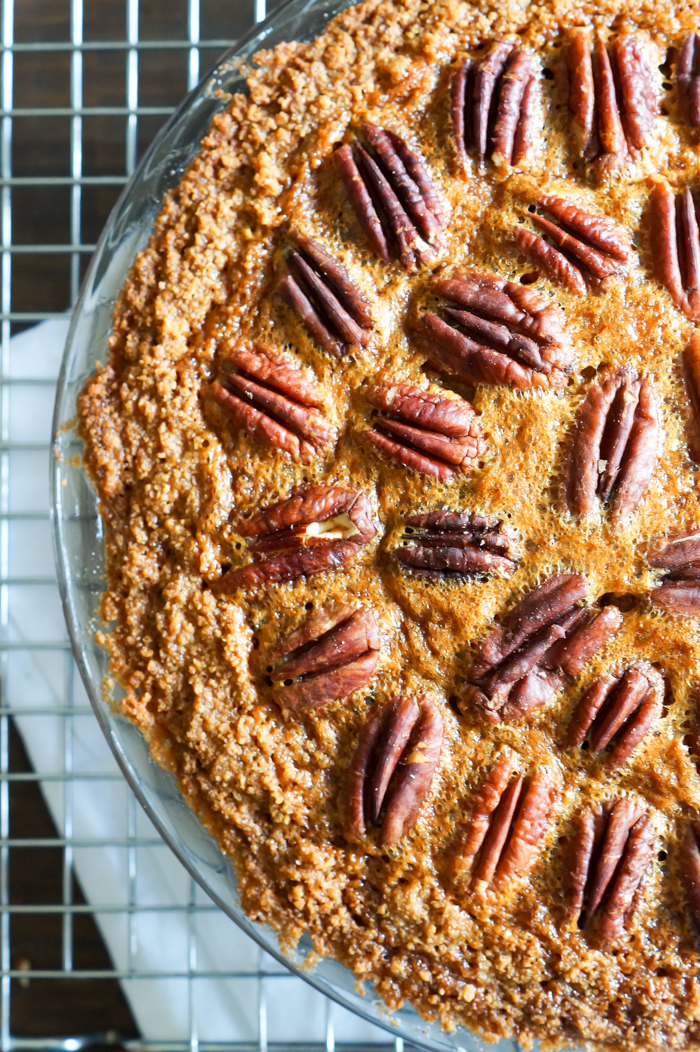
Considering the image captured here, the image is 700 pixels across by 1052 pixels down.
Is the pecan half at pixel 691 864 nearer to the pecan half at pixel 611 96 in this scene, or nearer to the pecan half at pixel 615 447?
the pecan half at pixel 615 447

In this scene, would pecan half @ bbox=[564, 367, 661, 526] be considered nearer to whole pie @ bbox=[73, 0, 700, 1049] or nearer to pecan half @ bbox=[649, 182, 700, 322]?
whole pie @ bbox=[73, 0, 700, 1049]

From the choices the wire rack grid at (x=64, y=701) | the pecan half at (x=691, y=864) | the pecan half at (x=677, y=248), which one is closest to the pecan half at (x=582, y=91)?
the pecan half at (x=677, y=248)

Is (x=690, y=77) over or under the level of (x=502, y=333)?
over

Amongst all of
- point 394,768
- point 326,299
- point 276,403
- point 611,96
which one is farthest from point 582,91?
point 394,768

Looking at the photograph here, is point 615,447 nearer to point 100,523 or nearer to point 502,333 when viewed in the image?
point 502,333

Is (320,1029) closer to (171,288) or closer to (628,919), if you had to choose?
(628,919)

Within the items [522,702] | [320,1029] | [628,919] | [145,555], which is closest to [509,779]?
[522,702]
